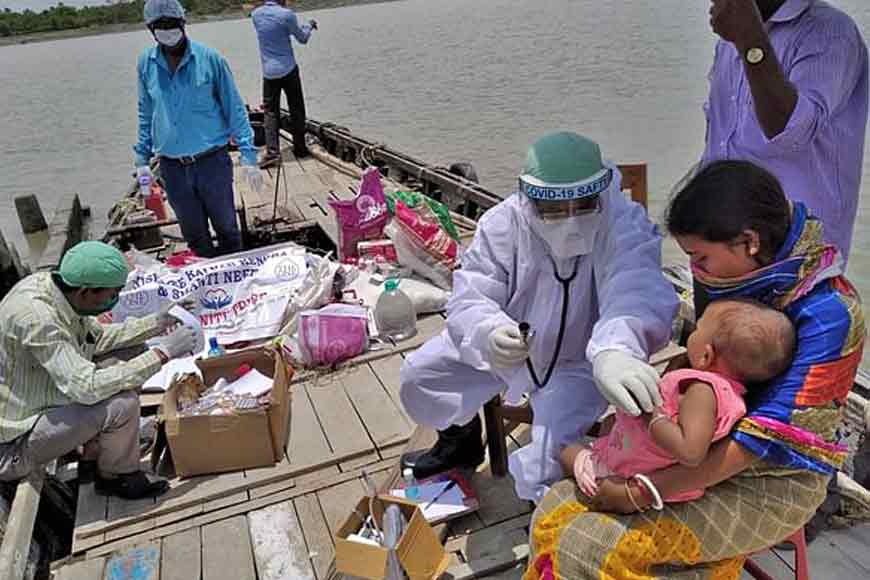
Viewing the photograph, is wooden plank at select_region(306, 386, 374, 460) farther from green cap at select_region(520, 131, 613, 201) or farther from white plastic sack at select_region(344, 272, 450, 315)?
green cap at select_region(520, 131, 613, 201)

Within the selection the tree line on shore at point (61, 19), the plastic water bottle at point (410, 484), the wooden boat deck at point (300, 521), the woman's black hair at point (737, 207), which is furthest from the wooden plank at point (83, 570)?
the tree line on shore at point (61, 19)

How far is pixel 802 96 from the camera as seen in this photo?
2037 millimetres

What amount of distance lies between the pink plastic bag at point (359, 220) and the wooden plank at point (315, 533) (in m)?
2.35

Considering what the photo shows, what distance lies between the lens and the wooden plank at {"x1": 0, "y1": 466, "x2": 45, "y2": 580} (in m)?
2.42

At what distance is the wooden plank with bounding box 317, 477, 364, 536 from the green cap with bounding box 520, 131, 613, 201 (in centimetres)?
A: 146

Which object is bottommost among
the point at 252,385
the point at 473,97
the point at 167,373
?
the point at 473,97

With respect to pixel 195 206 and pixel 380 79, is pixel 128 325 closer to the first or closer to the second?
pixel 195 206

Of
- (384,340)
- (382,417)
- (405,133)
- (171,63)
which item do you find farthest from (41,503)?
(405,133)

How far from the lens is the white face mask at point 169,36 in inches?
166

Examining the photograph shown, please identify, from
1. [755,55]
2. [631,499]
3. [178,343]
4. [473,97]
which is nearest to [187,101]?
[178,343]

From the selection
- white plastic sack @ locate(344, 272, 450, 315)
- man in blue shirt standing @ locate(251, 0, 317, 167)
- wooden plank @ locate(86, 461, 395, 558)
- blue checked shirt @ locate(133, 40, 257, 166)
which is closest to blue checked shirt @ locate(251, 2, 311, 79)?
man in blue shirt standing @ locate(251, 0, 317, 167)

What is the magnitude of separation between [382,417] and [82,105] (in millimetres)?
21152

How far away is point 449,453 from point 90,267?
1.46m

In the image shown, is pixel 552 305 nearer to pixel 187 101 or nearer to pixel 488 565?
pixel 488 565
